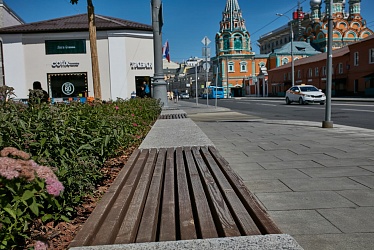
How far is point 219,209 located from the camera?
2.61 m

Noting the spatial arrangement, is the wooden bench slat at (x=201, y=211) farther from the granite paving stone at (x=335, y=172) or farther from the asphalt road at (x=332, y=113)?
the asphalt road at (x=332, y=113)

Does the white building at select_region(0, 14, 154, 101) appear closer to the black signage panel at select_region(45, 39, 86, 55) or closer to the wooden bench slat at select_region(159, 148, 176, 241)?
the black signage panel at select_region(45, 39, 86, 55)

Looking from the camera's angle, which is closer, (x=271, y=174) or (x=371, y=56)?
(x=271, y=174)

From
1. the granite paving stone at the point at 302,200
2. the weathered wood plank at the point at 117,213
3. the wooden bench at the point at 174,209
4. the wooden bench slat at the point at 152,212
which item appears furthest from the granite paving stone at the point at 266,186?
the weathered wood plank at the point at 117,213

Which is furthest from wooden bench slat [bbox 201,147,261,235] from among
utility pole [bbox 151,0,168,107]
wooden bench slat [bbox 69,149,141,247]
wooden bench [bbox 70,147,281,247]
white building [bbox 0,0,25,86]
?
white building [bbox 0,0,25,86]

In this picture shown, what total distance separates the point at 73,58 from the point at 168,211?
25359 millimetres

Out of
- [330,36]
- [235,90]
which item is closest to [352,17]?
[235,90]

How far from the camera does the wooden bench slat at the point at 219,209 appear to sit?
2.27 meters

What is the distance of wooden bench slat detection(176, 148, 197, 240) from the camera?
2311 mm

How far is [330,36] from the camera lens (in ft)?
33.7

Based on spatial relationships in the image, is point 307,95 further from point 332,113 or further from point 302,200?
point 302,200

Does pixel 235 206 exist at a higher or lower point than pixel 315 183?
higher

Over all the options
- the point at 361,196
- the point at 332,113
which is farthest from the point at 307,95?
the point at 361,196

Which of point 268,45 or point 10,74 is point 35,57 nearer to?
point 10,74
